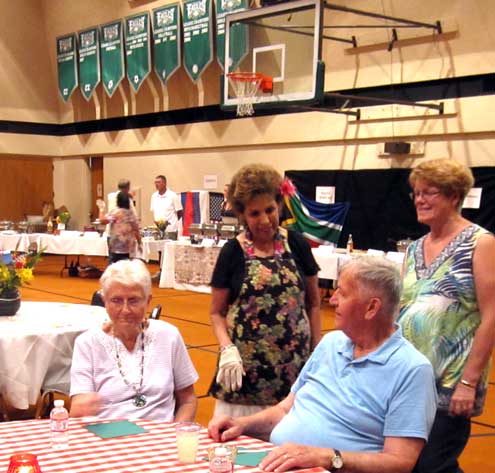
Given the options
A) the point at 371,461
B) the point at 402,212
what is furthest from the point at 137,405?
the point at 402,212

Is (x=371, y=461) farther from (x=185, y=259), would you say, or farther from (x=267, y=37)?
(x=267, y=37)

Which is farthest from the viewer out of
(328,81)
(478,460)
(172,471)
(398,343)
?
(328,81)

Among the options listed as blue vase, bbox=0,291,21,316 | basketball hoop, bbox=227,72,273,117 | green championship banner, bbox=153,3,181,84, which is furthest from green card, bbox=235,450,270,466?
green championship banner, bbox=153,3,181,84

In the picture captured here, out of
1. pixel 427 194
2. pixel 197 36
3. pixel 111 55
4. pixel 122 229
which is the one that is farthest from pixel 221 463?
pixel 111 55

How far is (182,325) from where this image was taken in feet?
24.4

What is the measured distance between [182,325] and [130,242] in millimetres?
1980

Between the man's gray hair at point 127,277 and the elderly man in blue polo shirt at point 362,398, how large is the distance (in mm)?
664

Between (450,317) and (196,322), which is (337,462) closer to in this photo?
(450,317)

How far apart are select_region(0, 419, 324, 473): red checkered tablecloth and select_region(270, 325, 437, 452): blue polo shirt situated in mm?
161

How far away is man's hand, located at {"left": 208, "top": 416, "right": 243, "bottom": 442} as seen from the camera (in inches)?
81.1

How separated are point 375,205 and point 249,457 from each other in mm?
8667

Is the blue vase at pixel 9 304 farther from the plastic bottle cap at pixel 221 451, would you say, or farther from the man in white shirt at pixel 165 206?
the man in white shirt at pixel 165 206

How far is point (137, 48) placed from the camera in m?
13.8

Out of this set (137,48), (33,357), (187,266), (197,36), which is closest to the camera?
(33,357)
